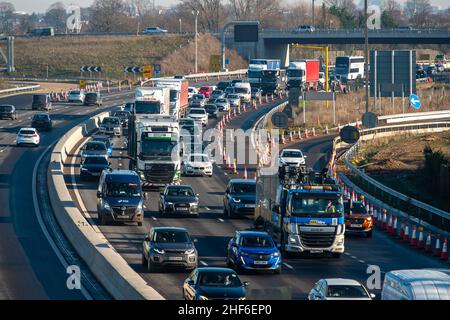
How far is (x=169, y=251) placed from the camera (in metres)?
33.5

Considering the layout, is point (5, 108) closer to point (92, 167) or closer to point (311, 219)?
point (92, 167)

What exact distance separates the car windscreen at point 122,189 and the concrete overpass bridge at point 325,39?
370 ft

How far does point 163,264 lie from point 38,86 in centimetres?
9813

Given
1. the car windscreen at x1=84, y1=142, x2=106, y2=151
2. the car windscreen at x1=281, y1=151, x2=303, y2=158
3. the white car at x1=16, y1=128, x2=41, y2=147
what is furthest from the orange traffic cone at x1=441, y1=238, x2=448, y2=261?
the white car at x1=16, y1=128, x2=41, y2=147

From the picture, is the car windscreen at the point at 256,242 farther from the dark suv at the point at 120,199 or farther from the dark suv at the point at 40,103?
the dark suv at the point at 40,103

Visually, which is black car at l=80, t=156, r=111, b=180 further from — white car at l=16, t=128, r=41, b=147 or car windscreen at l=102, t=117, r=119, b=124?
car windscreen at l=102, t=117, r=119, b=124

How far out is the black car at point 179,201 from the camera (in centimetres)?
4650

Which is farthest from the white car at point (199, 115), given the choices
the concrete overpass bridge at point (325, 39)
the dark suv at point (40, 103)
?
the concrete overpass bridge at point (325, 39)

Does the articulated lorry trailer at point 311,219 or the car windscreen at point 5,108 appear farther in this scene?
the car windscreen at point 5,108

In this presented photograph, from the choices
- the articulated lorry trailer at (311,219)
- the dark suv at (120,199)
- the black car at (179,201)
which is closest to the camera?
the articulated lorry trailer at (311,219)

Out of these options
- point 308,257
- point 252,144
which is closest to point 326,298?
point 308,257

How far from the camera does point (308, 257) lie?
37531mm

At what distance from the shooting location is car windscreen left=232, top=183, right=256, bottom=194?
156 feet
